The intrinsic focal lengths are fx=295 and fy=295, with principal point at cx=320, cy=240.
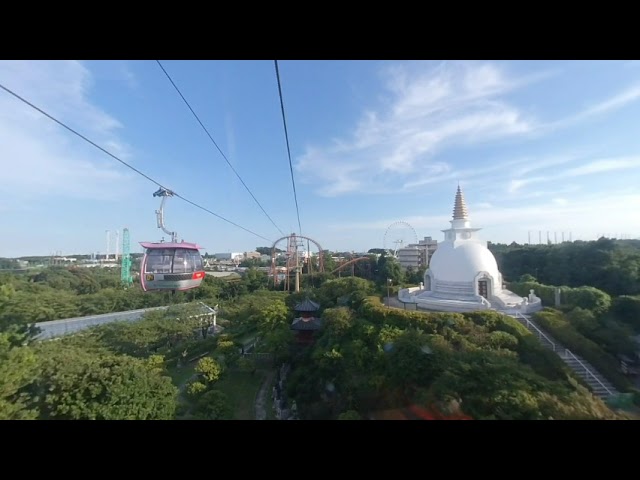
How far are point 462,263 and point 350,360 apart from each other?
6.36 meters

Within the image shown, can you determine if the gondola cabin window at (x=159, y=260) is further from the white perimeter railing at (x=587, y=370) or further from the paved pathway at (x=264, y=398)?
the white perimeter railing at (x=587, y=370)

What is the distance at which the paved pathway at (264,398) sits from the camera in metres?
6.75

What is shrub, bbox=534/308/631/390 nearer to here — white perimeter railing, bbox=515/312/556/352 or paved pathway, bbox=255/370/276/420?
white perimeter railing, bbox=515/312/556/352

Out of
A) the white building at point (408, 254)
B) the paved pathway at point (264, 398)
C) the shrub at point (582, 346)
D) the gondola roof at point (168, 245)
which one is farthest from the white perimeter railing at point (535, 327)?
the white building at point (408, 254)

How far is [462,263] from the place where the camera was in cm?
1066

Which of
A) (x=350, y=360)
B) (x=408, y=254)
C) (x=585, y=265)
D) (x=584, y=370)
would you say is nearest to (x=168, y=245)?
(x=350, y=360)

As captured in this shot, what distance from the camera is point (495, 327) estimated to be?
716cm

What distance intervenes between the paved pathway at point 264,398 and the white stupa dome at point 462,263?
698 centimetres

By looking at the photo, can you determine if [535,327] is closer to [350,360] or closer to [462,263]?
[462,263]

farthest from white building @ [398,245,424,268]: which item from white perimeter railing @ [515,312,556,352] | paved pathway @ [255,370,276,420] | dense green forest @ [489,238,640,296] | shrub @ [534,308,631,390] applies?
paved pathway @ [255,370,276,420]
